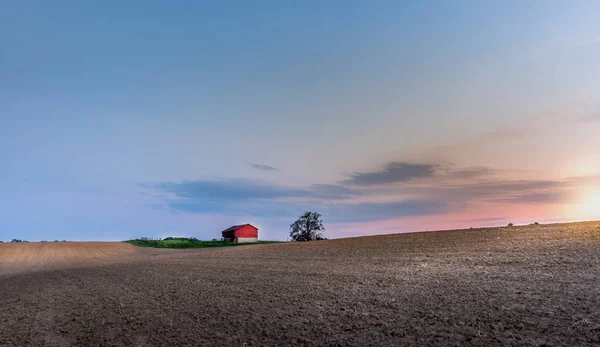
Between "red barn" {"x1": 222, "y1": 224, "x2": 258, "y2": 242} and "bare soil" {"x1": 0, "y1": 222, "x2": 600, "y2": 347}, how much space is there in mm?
50821

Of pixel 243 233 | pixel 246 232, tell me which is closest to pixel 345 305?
pixel 243 233

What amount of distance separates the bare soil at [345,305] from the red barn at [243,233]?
5082 centimetres

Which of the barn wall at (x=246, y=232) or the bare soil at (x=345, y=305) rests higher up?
the barn wall at (x=246, y=232)

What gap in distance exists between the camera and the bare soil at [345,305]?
26.9 feet

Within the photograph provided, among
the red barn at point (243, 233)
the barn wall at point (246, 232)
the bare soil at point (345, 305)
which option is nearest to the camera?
the bare soil at point (345, 305)

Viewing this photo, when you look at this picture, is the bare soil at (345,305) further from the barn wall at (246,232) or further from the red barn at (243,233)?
the barn wall at (246,232)

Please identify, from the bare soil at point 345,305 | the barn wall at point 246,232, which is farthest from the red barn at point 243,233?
the bare soil at point 345,305

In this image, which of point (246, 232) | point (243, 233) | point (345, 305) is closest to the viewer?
point (345, 305)

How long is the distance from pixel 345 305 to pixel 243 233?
2375 inches

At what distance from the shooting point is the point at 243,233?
69.2 metres

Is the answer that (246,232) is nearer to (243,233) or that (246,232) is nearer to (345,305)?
(243,233)

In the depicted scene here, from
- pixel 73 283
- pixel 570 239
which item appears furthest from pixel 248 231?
pixel 570 239

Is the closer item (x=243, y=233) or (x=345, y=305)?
(x=345, y=305)

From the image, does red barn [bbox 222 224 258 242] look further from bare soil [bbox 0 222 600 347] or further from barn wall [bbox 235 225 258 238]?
bare soil [bbox 0 222 600 347]
